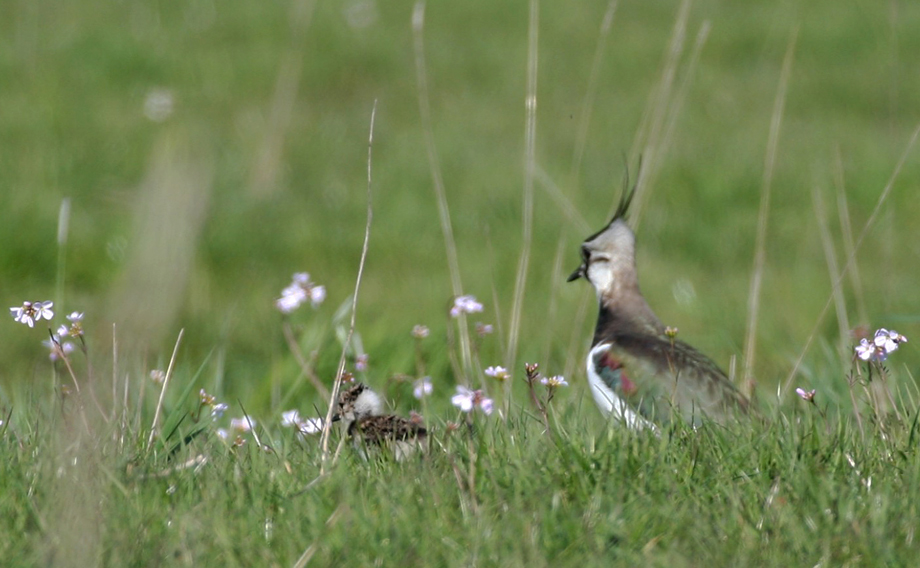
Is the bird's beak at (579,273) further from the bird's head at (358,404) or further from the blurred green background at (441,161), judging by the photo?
the bird's head at (358,404)

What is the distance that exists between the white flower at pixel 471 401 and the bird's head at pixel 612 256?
180 centimetres

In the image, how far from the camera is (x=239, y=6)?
1041cm

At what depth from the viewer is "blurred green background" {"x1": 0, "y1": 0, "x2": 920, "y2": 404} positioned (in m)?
5.99

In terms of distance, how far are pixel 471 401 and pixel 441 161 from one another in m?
5.35

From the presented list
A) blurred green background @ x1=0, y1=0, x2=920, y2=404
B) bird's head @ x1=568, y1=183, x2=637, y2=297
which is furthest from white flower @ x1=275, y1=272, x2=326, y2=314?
bird's head @ x1=568, y1=183, x2=637, y2=297

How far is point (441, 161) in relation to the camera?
815 centimetres

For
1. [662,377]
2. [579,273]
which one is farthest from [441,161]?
[662,377]

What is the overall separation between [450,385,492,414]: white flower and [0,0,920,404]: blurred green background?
1324 mm

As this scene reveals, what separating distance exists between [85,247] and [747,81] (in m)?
5.68

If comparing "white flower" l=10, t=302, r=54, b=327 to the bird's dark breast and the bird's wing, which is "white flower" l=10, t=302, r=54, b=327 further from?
the bird's wing

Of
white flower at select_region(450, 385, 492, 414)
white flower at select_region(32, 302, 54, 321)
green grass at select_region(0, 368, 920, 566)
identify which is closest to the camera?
green grass at select_region(0, 368, 920, 566)

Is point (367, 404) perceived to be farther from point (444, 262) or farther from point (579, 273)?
point (444, 262)

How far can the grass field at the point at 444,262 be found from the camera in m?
2.37

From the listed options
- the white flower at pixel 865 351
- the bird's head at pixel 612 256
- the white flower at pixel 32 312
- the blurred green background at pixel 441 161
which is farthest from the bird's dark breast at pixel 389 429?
the bird's head at pixel 612 256
